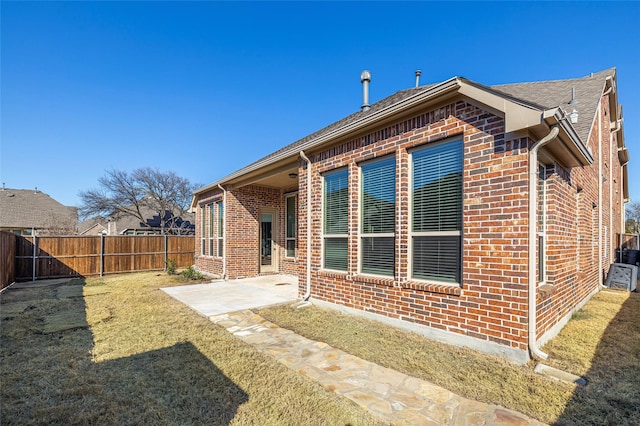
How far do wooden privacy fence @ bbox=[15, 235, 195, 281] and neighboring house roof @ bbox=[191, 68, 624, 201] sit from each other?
6347mm

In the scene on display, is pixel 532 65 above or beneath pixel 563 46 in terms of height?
above

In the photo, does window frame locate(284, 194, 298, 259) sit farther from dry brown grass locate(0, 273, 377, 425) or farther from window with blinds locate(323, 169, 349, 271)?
dry brown grass locate(0, 273, 377, 425)

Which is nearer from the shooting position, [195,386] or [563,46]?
[195,386]

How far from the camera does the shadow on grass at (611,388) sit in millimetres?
2352

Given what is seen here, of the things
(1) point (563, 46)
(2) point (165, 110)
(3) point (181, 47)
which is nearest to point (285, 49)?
(3) point (181, 47)

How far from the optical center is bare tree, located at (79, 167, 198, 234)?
2803 cm

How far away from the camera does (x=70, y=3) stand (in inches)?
249

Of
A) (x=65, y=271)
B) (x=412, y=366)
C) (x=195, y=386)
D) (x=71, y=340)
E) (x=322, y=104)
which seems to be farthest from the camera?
(x=322, y=104)

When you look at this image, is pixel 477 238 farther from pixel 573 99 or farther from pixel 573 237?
pixel 573 99

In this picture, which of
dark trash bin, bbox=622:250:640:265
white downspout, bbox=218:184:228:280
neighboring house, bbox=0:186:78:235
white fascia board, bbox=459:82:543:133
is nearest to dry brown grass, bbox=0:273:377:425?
white fascia board, bbox=459:82:543:133

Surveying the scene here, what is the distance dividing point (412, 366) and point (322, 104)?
13762 millimetres

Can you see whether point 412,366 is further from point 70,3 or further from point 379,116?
point 70,3

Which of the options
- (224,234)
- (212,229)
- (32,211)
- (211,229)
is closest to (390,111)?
(224,234)

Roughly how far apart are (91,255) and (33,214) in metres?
22.3
